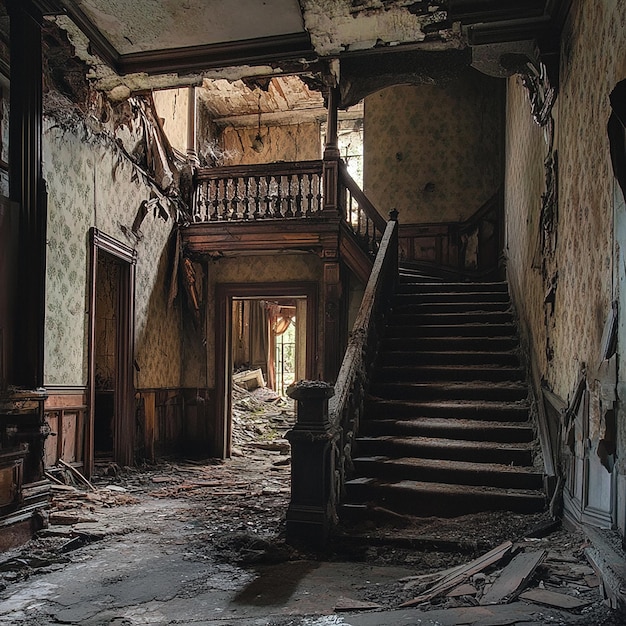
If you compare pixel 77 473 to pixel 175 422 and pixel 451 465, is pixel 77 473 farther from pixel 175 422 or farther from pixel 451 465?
pixel 451 465

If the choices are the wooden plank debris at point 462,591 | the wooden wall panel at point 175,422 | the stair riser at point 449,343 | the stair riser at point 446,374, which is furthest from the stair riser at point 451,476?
the wooden wall panel at point 175,422

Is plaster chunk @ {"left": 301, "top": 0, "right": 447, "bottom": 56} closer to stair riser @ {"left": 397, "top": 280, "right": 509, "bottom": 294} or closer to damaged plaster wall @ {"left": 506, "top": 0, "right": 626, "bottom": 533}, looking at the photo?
damaged plaster wall @ {"left": 506, "top": 0, "right": 626, "bottom": 533}

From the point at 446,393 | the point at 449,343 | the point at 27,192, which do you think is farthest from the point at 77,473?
the point at 449,343

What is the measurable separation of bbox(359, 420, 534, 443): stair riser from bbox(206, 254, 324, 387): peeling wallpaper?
369 cm

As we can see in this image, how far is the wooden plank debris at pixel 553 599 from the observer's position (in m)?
2.71

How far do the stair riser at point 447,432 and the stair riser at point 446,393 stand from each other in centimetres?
50

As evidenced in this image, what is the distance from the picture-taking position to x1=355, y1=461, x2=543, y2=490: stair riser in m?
4.62

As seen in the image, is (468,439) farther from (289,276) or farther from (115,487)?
(289,276)

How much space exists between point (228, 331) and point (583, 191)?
22.1 feet

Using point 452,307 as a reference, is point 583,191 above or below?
Result: above

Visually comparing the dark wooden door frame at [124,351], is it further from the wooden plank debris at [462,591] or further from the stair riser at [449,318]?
the wooden plank debris at [462,591]

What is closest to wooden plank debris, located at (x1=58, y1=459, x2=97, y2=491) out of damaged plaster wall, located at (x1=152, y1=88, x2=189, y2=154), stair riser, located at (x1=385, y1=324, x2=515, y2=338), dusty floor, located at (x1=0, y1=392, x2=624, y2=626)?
dusty floor, located at (x1=0, y1=392, x2=624, y2=626)

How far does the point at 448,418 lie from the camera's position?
5.64 m

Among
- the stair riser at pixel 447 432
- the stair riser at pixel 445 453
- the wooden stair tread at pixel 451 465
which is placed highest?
the stair riser at pixel 447 432
